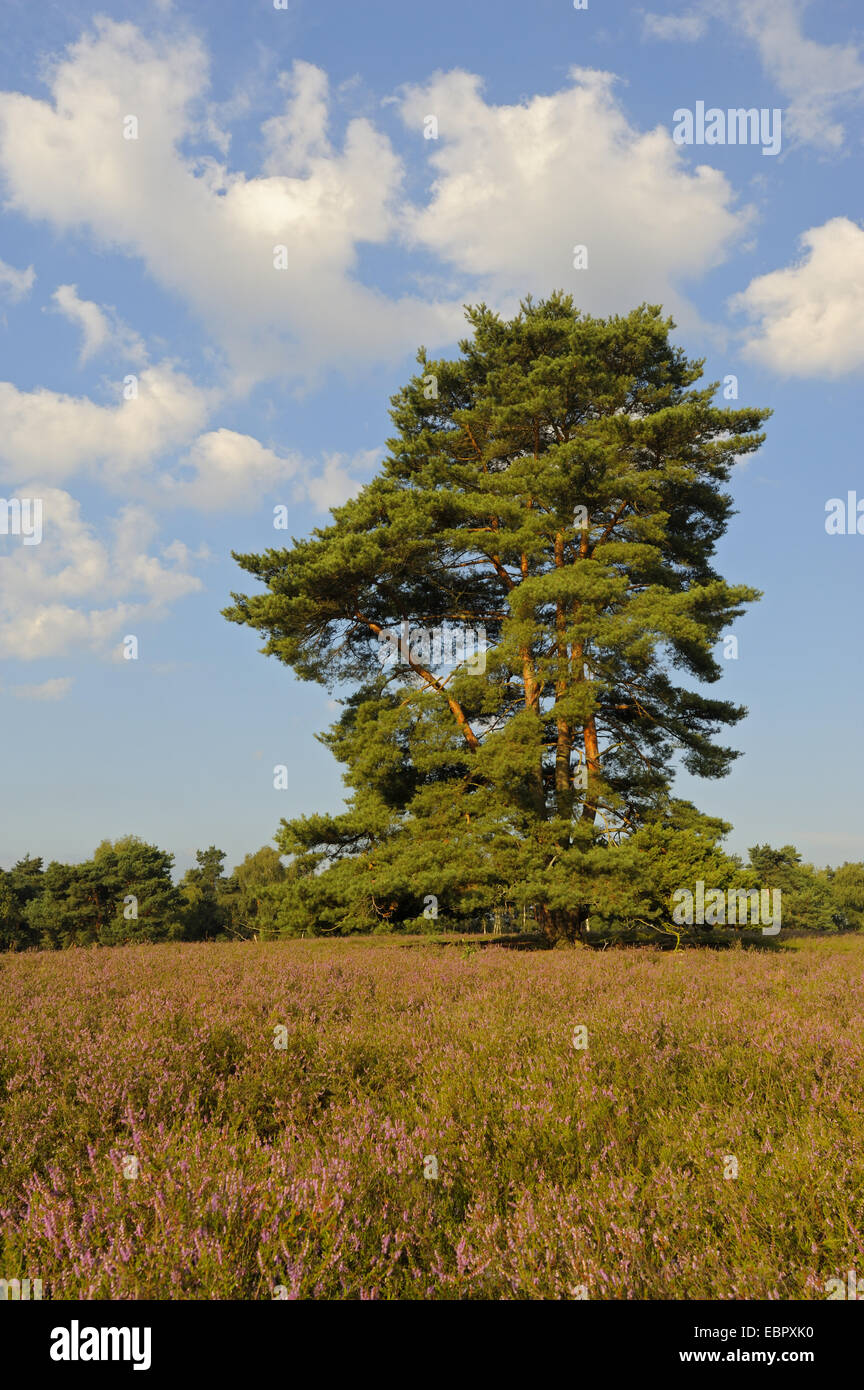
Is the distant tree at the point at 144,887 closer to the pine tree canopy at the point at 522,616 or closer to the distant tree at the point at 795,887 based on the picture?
the pine tree canopy at the point at 522,616

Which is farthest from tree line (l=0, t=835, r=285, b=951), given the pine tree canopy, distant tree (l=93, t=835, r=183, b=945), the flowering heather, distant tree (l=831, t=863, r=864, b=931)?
distant tree (l=831, t=863, r=864, b=931)

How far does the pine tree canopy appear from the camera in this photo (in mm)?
14117

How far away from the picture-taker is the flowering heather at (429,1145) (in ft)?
7.28

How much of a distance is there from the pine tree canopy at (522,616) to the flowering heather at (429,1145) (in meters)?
8.08

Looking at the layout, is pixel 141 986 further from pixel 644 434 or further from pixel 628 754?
pixel 644 434

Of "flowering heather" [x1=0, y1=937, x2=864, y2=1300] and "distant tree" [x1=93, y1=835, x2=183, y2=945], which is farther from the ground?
"flowering heather" [x1=0, y1=937, x2=864, y2=1300]

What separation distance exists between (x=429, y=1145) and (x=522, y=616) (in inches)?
515

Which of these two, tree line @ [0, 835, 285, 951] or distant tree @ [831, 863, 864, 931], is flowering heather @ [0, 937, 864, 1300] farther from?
distant tree @ [831, 863, 864, 931]

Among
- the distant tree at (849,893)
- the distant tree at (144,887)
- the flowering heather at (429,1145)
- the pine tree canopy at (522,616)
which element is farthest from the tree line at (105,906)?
the distant tree at (849,893)

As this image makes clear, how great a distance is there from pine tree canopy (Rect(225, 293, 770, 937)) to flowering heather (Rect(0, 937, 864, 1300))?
8.08m

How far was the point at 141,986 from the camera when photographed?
22.2 ft

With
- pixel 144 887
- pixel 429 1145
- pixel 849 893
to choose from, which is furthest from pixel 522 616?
pixel 849 893

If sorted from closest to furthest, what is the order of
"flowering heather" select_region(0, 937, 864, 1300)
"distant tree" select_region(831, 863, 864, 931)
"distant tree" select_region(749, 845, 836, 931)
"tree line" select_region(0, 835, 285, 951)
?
"flowering heather" select_region(0, 937, 864, 1300)
"tree line" select_region(0, 835, 285, 951)
"distant tree" select_region(749, 845, 836, 931)
"distant tree" select_region(831, 863, 864, 931)
